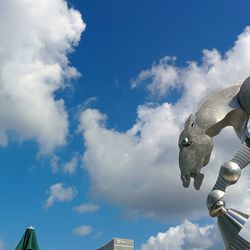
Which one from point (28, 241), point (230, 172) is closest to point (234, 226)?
point (230, 172)

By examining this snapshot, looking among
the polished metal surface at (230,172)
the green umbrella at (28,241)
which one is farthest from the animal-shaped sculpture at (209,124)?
the green umbrella at (28,241)

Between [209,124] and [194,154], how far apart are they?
2.49 feet

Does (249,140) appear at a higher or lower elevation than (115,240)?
lower

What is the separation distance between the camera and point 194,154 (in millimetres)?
11172

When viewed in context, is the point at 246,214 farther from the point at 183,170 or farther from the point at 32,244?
the point at 32,244

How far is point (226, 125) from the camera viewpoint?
11453 mm

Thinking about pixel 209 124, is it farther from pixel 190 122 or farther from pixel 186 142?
pixel 186 142

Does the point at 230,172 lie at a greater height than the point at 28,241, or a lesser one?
lesser

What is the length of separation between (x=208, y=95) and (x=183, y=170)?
1860 millimetres

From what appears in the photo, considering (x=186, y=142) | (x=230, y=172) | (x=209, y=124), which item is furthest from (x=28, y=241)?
(x=230, y=172)

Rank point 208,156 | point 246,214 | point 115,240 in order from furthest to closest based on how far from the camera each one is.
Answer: point 115,240
point 208,156
point 246,214

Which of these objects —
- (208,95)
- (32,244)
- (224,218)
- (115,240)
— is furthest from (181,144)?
(115,240)

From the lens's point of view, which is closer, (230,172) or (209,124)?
(230,172)

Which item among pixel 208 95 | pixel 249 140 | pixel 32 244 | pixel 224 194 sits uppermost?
pixel 32 244
